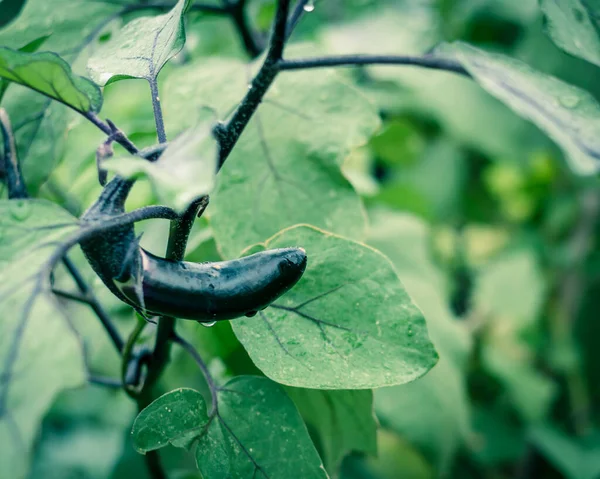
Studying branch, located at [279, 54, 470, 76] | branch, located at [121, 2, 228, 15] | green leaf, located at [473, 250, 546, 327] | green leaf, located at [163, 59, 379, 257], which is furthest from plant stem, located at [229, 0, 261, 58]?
green leaf, located at [473, 250, 546, 327]

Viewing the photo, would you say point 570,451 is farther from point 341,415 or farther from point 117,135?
point 117,135

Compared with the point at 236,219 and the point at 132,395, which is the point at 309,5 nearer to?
the point at 236,219

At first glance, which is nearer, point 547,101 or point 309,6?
point 547,101

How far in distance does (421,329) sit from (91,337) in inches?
29.1

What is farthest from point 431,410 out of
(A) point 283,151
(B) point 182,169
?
(B) point 182,169

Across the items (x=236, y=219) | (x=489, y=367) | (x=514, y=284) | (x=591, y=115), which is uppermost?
(x=591, y=115)

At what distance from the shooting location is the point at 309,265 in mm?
426

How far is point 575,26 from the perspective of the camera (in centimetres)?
48

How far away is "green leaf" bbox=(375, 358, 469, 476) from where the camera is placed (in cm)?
86

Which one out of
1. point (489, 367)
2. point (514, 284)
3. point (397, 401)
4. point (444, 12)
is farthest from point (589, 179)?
point (397, 401)

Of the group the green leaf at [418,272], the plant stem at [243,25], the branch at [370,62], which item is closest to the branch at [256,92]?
the branch at [370,62]

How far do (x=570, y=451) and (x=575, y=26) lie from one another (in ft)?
3.59

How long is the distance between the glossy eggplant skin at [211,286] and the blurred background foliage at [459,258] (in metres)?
0.42

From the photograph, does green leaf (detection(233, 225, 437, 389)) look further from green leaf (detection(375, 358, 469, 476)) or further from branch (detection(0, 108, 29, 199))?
green leaf (detection(375, 358, 469, 476))
